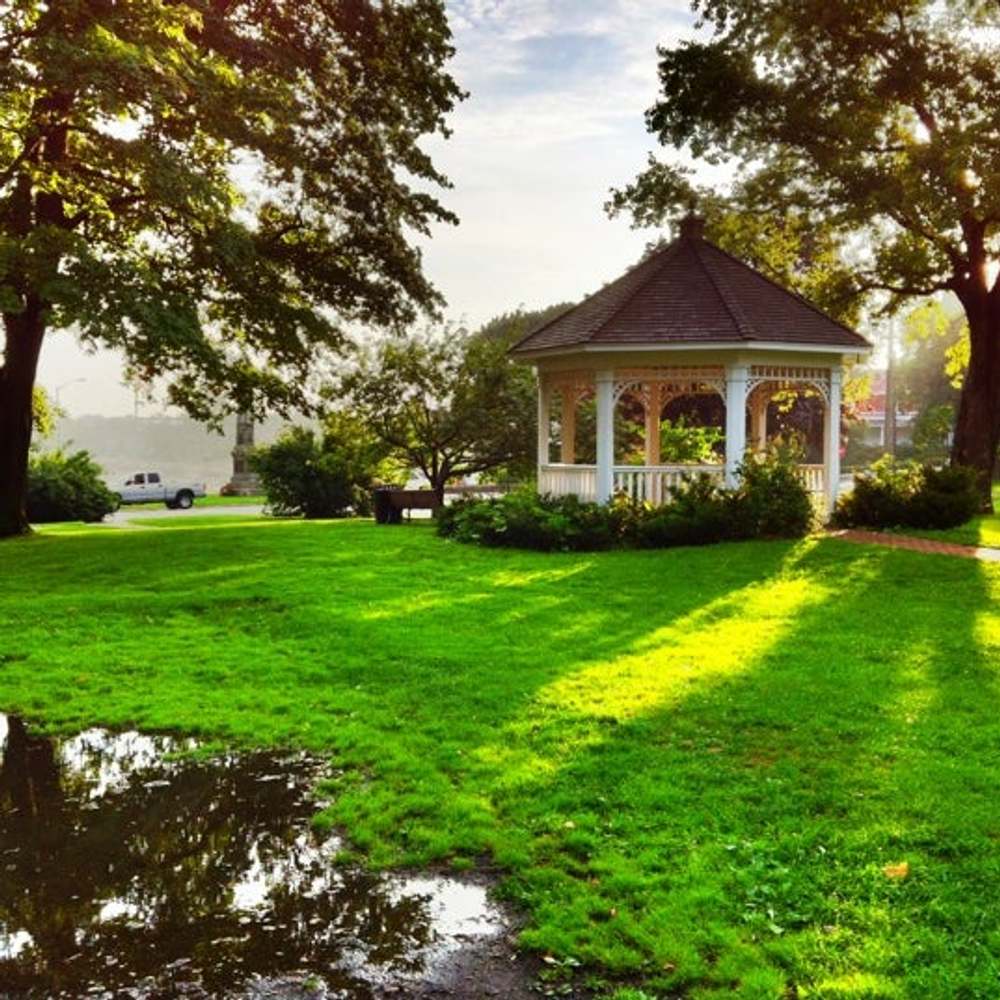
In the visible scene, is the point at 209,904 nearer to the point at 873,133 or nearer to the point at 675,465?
the point at 675,465

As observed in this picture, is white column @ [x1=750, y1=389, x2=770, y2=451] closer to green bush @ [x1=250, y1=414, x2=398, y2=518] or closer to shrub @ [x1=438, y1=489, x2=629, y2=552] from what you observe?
shrub @ [x1=438, y1=489, x2=629, y2=552]

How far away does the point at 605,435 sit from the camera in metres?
17.7

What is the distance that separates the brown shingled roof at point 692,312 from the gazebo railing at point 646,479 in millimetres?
2330

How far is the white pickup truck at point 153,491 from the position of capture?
134ft

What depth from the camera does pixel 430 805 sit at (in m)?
5.47

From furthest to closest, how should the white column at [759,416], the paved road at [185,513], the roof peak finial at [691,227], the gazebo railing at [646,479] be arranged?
the paved road at [185,513], the white column at [759,416], the roof peak finial at [691,227], the gazebo railing at [646,479]

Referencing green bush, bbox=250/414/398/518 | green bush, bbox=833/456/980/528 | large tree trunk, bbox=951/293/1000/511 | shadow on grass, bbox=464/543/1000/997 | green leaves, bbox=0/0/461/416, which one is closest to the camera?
shadow on grass, bbox=464/543/1000/997

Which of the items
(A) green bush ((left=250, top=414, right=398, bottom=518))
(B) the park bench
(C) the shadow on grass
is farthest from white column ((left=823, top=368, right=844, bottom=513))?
(A) green bush ((left=250, top=414, right=398, bottom=518))

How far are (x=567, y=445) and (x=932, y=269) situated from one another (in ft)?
36.0

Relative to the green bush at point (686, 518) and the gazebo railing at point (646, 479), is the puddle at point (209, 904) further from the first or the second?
the gazebo railing at point (646, 479)

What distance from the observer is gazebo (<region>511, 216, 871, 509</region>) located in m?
17.2

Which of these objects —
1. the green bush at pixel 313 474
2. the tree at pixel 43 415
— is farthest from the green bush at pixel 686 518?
the tree at pixel 43 415

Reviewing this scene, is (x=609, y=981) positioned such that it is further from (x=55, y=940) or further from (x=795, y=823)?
(x=55, y=940)

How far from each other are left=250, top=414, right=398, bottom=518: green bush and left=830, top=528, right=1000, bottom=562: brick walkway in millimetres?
15143
